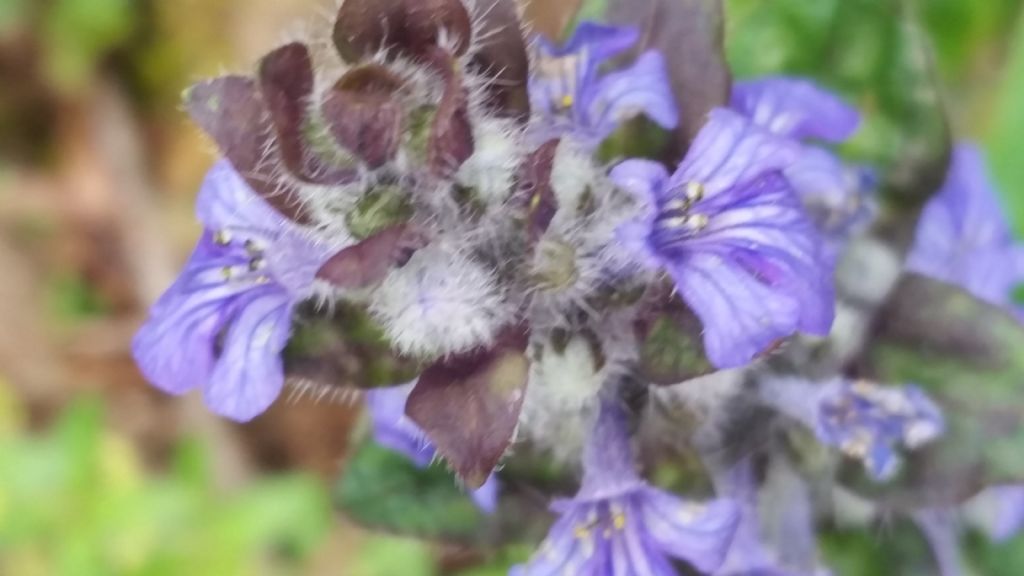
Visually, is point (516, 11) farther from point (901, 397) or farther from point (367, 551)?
point (367, 551)

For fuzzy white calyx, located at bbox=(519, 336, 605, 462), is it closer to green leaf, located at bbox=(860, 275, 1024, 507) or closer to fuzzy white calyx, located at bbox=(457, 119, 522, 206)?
fuzzy white calyx, located at bbox=(457, 119, 522, 206)

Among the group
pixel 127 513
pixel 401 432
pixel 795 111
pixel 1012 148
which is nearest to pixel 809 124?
pixel 795 111

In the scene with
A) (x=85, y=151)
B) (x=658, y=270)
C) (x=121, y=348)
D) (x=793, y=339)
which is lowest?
(x=121, y=348)

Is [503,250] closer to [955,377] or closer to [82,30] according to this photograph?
[955,377]

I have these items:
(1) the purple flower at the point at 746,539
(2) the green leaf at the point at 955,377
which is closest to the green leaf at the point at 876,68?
(2) the green leaf at the point at 955,377

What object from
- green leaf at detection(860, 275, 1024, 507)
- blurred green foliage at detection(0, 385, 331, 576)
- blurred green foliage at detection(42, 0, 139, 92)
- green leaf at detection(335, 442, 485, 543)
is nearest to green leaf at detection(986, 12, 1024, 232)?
green leaf at detection(860, 275, 1024, 507)

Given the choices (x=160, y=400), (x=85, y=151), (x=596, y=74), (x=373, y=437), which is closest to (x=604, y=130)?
(x=596, y=74)
